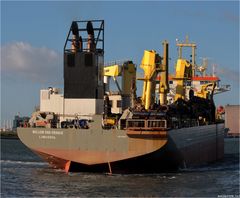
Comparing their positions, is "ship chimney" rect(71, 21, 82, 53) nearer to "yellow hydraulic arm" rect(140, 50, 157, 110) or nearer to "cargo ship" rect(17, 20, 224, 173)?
"cargo ship" rect(17, 20, 224, 173)

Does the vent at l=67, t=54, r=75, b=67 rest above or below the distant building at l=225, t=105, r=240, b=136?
above

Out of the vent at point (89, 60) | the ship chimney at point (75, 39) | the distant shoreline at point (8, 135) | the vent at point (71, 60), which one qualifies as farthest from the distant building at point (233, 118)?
the vent at point (71, 60)

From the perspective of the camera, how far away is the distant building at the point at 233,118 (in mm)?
112375

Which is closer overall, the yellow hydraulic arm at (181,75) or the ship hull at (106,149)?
the ship hull at (106,149)

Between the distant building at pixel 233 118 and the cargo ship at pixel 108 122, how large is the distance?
7126cm

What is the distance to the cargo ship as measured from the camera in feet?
97.6

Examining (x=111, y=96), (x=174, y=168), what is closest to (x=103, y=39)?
(x=111, y=96)

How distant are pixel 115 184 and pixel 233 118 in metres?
89.5

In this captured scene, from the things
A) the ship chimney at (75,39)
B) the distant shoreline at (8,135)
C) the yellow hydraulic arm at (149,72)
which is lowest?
the distant shoreline at (8,135)

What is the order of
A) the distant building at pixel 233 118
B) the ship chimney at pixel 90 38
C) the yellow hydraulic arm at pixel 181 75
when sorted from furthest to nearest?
the distant building at pixel 233 118 → the yellow hydraulic arm at pixel 181 75 → the ship chimney at pixel 90 38

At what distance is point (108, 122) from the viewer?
3131 cm

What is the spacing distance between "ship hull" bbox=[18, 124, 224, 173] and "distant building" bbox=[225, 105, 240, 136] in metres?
80.4

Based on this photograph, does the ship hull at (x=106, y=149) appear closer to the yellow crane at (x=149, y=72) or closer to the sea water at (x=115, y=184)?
the sea water at (x=115, y=184)

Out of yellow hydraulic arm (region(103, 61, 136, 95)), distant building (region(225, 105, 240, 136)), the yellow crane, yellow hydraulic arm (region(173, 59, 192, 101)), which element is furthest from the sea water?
distant building (region(225, 105, 240, 136))
